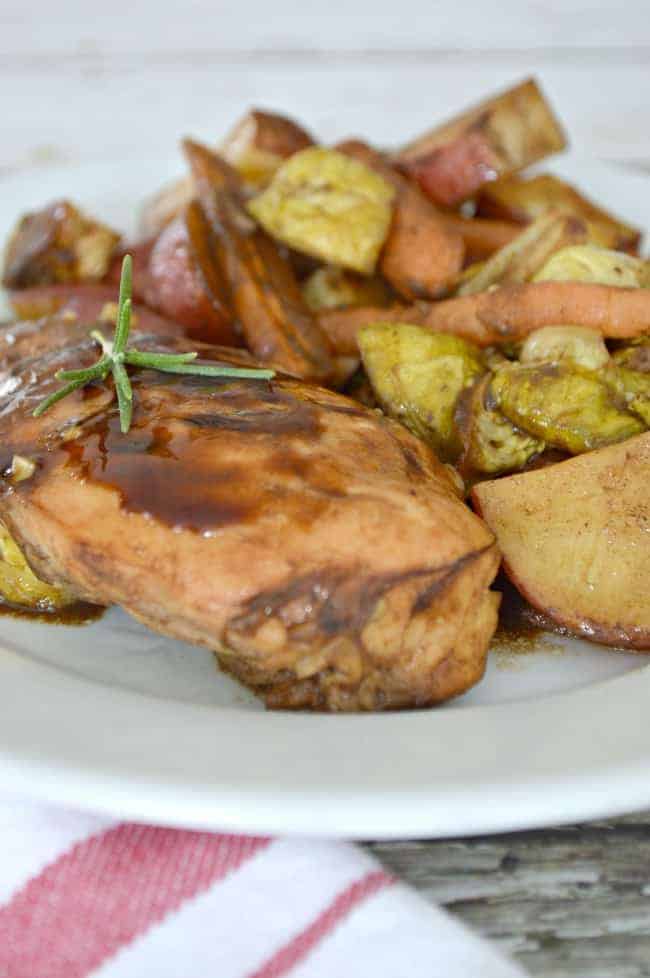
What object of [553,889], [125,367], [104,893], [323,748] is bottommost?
[553,889]

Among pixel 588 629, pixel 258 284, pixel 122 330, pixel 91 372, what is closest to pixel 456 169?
pixel 258 284

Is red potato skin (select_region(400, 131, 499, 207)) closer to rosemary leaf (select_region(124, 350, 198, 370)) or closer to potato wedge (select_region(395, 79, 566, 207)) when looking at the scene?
potato wedge (select_region(395, 79, 566, 207))

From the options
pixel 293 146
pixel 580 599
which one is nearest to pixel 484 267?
pixel 293 146

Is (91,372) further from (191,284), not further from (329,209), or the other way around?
(329,209)

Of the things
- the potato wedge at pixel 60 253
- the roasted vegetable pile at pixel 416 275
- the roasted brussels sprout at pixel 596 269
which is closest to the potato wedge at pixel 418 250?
the roasted vegetable pile at pixel 416 275

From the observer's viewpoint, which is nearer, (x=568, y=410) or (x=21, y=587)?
(x=21, y=587)

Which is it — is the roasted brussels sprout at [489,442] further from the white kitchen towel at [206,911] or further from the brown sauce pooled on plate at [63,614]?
the white kitchen towel at [206,911]

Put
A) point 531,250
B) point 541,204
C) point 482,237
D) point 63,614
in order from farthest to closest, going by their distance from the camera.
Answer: point 541,204 → point 482,237 → point 531,250 → point 63,614
